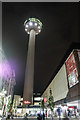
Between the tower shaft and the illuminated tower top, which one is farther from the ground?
the illuminated tower top

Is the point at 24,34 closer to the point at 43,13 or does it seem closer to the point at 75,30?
the point at 43,13

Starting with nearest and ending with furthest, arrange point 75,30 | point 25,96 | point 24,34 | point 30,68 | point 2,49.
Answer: point 75,30, point 24,34, point 2,49, point 25,96, point 30,68

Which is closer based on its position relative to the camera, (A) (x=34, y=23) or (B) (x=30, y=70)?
(B) (x=30, y=70)

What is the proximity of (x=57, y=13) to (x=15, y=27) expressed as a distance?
4.10 meters

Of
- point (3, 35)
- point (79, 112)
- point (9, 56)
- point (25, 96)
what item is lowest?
point (79, 112)

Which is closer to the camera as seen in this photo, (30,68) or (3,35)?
(3,35)

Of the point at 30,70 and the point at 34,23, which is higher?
the point at 34,23

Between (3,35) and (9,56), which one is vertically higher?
(3,35)

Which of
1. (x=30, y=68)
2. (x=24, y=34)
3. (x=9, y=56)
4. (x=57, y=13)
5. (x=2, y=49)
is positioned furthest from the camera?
(x=30, y=68)

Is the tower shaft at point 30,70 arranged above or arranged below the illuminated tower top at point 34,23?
below

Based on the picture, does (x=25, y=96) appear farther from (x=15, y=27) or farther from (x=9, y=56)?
(x=15, y=27)

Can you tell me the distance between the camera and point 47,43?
12766 mm

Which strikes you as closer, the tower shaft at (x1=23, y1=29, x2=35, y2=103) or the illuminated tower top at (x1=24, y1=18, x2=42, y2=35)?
the illuminated tower top at (x1=24, y1=18, x2=42, y2=35)

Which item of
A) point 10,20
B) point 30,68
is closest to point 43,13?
point 10,20
